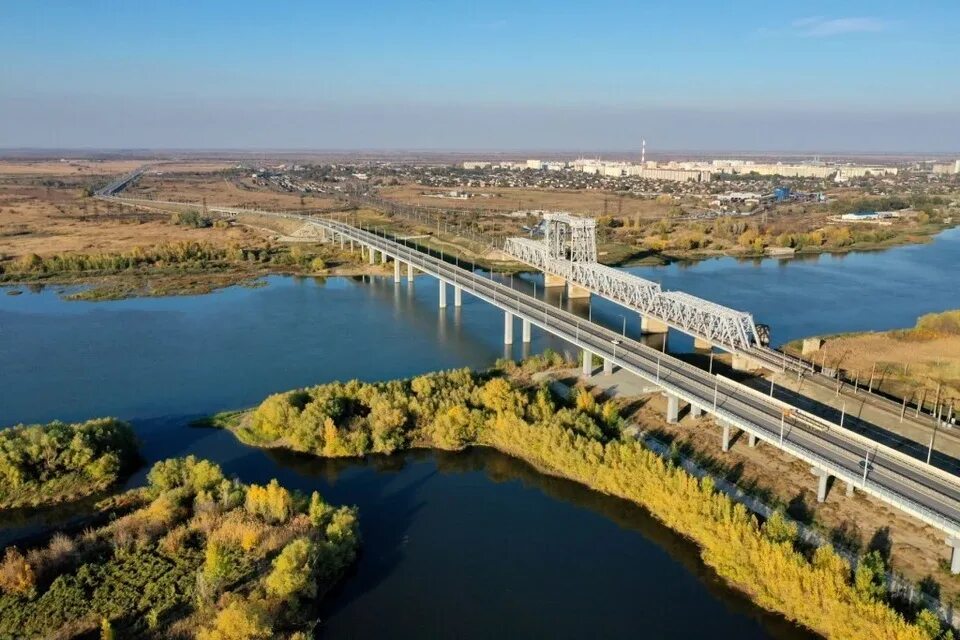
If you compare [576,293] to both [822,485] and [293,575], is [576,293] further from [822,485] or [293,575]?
[293,575]

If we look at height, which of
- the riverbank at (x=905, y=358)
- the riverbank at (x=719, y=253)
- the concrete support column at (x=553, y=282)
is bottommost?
the riverbank at (x=905, y=358)

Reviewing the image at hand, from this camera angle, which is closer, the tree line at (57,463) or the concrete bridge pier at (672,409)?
the tree line at (57,463)

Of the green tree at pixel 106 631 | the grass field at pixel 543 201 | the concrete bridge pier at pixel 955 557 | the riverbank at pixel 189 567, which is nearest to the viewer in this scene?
the green tree at pixel 106 631

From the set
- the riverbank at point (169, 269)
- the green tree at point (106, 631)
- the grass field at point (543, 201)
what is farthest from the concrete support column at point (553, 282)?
the green tree at point (106, 631)

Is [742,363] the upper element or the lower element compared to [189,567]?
upper

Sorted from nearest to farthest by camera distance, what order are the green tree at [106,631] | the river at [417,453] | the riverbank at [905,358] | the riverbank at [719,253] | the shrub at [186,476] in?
the green tree at [106,631]
the river at [417,453]
the shrub at [186,476]
the riverbank at [905,358]
the riverbank at [719,253]

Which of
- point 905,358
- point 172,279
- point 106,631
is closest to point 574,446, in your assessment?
point 106,631

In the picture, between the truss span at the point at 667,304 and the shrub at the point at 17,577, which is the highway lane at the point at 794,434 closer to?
the truss span at the point at 667,304
